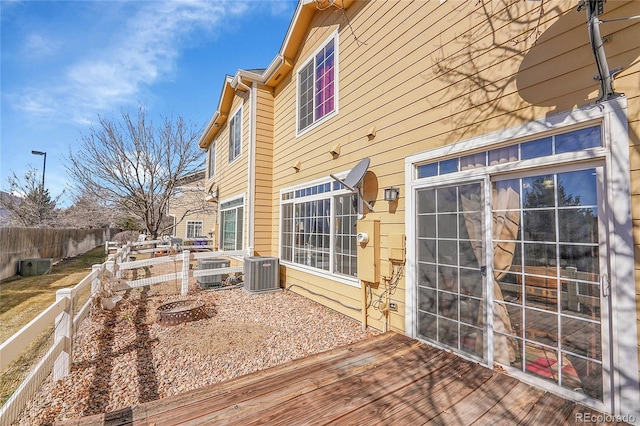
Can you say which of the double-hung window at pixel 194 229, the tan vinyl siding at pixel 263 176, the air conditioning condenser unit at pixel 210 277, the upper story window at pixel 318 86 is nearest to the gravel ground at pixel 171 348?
the air conditioning condenser unit at pixel 210 277

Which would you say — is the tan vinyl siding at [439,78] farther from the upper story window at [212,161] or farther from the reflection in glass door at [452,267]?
the upper story window at [212,161]

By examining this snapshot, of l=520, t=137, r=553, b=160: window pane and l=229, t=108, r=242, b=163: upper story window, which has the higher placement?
l=229, t=108, r=242, b=163: upper story window

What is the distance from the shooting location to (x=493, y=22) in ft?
10.1

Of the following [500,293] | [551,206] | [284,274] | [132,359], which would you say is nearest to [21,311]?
[132,359]

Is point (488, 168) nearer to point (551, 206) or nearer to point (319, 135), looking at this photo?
point (551, 206)

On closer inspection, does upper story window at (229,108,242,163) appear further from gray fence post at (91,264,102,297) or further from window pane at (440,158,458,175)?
window pane at (440,158,458,175)

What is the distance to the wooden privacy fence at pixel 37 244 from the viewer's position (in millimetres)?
8664

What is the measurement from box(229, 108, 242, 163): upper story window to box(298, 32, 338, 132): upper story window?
321cm

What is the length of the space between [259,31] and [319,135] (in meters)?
5.44

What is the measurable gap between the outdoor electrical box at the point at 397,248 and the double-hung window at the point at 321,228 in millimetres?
1057

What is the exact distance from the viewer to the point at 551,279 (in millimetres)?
2570

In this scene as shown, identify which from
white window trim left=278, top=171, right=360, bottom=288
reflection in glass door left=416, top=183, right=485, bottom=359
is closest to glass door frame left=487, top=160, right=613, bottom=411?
reflection in glass door left=416, top=183, right=485, bottom=359

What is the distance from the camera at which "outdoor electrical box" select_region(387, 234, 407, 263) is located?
4023 millimetres

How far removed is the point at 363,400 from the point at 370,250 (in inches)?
89.8
